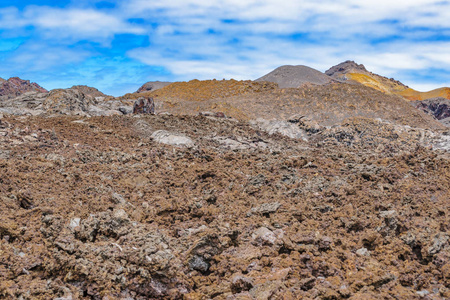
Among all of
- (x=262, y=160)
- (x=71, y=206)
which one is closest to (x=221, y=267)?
(x=71, y=206)

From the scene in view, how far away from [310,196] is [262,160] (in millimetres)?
3379

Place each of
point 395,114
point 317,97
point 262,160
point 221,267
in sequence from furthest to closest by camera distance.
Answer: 1. point 317,97
2. point 395,114
3. point 262,160
4. point 221,267

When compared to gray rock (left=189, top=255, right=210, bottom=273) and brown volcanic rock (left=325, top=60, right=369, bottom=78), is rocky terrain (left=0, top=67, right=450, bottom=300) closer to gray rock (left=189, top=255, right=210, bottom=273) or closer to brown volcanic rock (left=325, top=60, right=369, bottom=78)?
gray rock (left=189, top=255, right=210, bottom=273)

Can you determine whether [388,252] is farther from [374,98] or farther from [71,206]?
[374,98]

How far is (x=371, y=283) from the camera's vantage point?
4281mm

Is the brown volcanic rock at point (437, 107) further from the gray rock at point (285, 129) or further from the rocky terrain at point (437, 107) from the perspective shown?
the gray rock at point (285, 129)

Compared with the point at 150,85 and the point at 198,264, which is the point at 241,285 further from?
the point at 150,85

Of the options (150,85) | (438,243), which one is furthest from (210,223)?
(150,85)

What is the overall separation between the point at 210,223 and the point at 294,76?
63.6 metres

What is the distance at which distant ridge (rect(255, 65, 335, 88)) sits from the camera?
209 ft

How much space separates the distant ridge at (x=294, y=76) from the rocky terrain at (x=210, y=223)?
54.1 metres

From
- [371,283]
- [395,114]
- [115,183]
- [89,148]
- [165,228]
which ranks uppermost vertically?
[395,114]

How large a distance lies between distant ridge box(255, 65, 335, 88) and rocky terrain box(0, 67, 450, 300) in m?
54.1

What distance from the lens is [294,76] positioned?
219 ft
